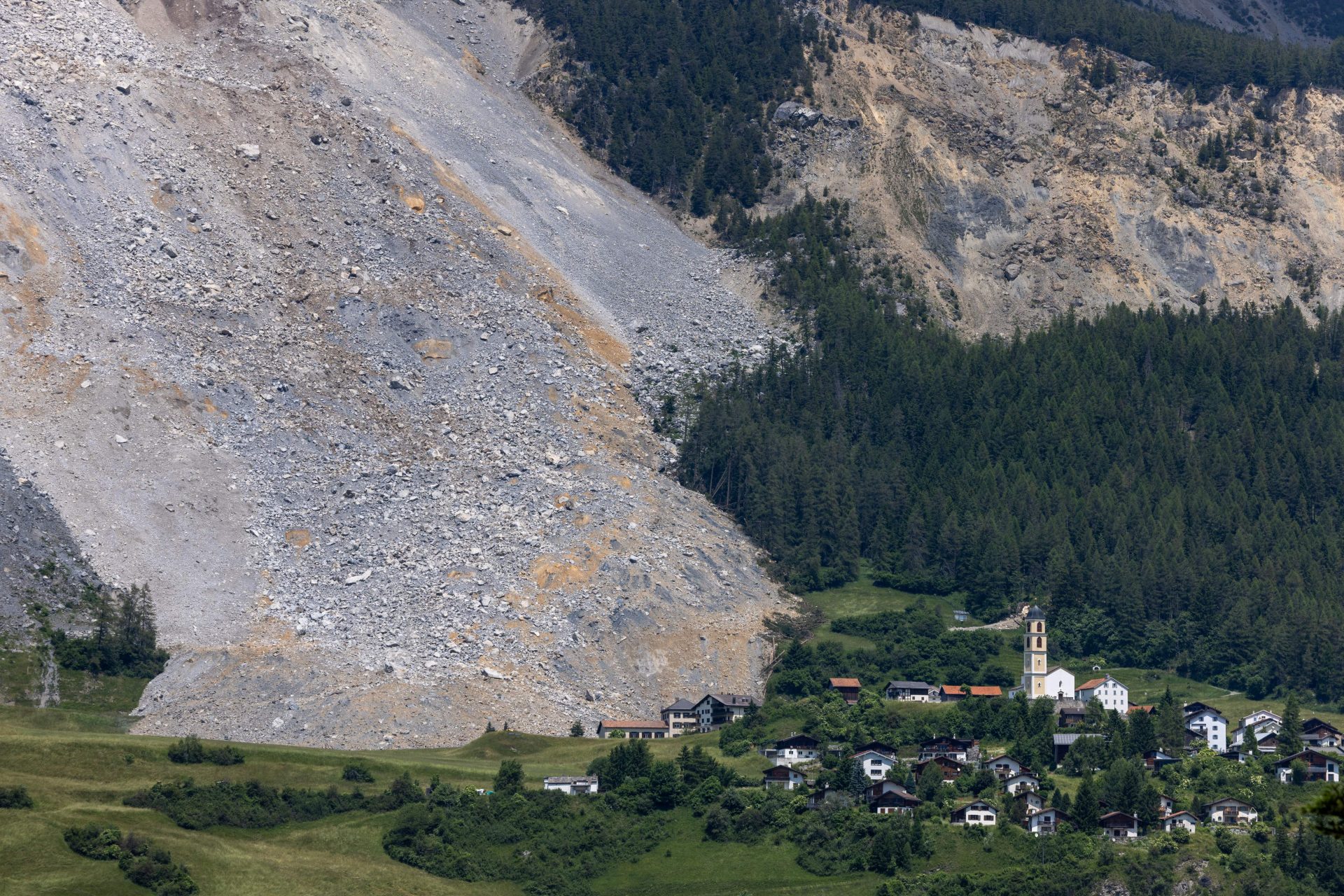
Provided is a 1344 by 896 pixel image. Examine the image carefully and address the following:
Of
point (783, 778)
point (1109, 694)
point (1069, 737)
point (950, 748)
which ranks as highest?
point (1109, 694)

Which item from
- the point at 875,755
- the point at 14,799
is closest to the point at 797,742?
the point at 875,755

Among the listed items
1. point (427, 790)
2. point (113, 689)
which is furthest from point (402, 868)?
point (113, 689)

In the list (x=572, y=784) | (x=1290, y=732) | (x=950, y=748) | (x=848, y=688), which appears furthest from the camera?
(x=848, y=688)

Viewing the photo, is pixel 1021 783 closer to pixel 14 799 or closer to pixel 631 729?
pixel 631 729

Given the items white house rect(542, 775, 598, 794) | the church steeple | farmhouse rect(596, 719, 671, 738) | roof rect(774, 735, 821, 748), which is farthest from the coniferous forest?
white house rect(542, 775, 598, 794)

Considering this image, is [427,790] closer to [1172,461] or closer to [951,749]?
[951,749]

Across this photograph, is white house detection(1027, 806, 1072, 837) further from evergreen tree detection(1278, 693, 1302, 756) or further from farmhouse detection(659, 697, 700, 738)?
farmhouse detection(659, 697, 700, 738)
